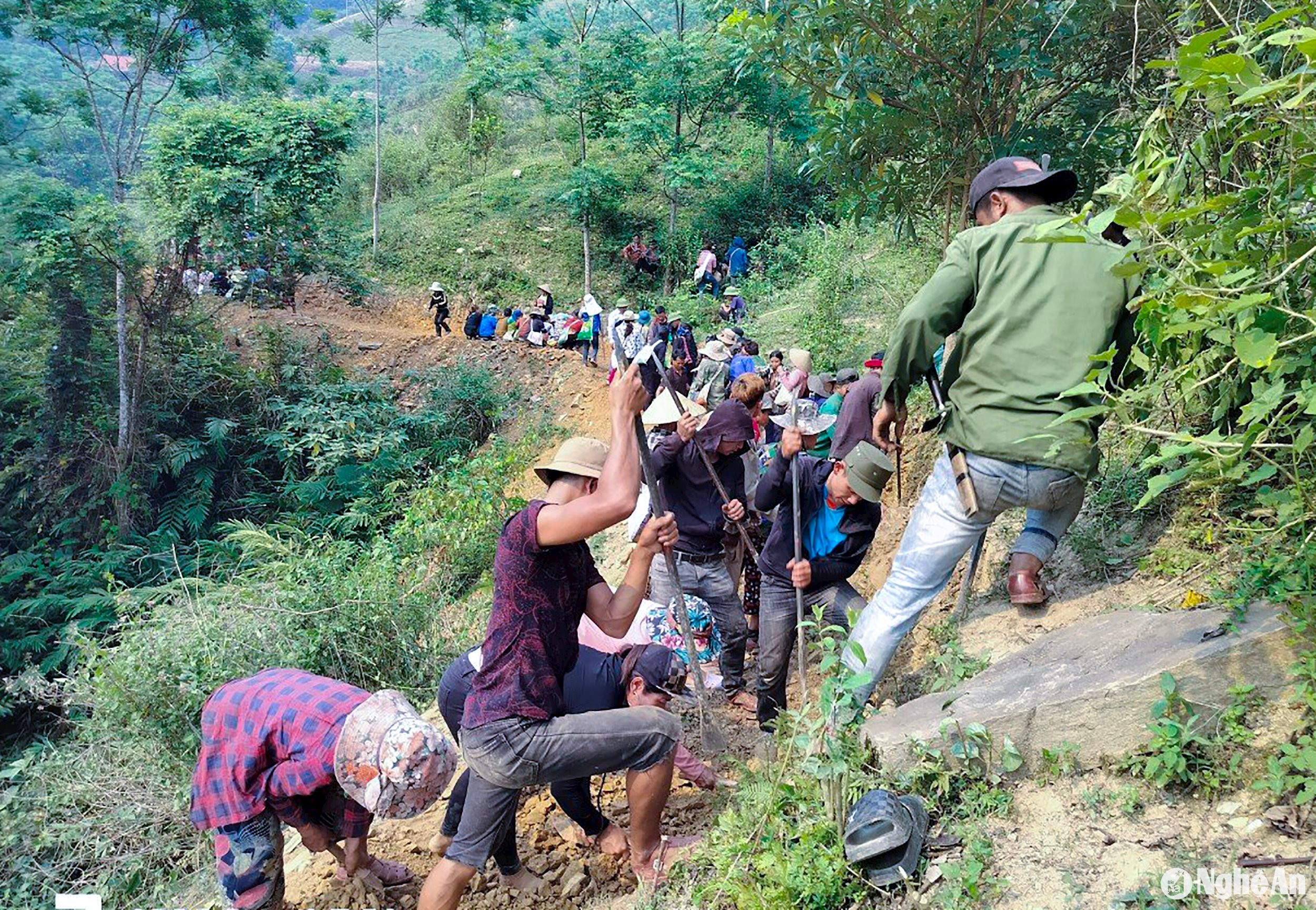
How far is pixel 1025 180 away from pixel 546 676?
245cm

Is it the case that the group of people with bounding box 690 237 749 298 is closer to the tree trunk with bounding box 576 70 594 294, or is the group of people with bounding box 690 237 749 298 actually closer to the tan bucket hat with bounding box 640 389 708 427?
the tree trunk with bounding box 576 70 594 294

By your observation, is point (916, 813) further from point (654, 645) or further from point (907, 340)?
point (907, 340)

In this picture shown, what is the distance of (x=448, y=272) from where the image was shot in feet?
72.1

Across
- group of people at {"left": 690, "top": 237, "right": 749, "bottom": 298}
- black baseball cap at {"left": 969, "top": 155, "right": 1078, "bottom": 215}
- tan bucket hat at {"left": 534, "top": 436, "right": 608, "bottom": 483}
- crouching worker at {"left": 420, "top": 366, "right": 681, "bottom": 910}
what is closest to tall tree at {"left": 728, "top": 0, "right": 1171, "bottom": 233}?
black baseball cap at {"left": 969, "top": 155, "right": 1078, "bottom": 215}

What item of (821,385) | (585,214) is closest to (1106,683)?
(821,385)

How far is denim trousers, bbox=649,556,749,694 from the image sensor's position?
16.0 feet

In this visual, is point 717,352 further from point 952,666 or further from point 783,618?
point 952,666

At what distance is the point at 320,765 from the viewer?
10.6 feet

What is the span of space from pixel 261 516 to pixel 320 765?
11880mm

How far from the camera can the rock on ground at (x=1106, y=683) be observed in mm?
2746

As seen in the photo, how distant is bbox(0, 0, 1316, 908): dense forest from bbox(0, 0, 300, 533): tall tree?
8 centimetres

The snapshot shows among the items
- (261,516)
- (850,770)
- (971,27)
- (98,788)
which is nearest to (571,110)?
(261,516)

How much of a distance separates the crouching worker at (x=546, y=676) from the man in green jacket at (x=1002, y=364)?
2.96 feet

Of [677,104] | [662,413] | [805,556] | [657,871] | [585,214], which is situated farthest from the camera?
[677,104]
